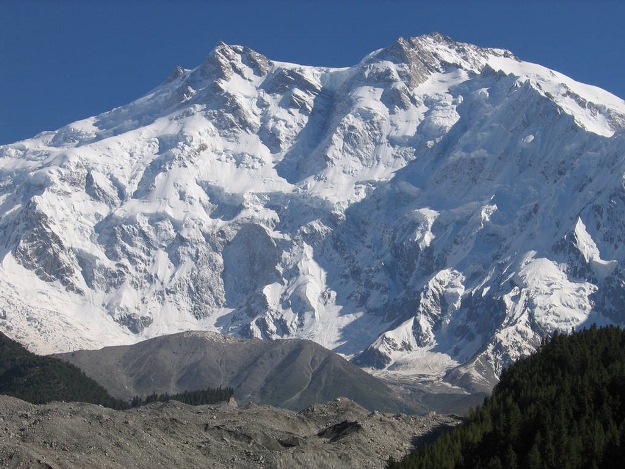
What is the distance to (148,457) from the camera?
465 ft

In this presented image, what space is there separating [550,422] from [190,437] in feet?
143

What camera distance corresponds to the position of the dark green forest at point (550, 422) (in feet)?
417

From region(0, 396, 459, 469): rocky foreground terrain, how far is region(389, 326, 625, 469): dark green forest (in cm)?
1617

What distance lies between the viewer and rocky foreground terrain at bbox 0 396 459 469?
5246 inches

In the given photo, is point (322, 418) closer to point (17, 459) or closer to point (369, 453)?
point (369, 453)

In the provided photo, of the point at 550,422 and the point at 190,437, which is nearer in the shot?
the point at 550,422

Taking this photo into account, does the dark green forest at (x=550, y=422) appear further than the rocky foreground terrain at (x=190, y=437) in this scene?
No

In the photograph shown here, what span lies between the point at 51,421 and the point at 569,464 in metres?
55.4

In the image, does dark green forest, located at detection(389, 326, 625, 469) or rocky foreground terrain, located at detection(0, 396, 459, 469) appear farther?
rocky foreground terrain, located at detection(0, 396, 459, 469)

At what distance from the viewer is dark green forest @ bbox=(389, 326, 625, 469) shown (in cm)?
12700

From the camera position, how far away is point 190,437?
153625 mm

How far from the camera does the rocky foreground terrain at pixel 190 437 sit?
133 metres

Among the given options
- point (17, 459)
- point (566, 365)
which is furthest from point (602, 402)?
point (17, 459)

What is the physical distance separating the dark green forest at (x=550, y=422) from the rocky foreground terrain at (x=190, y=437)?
53.1ft
